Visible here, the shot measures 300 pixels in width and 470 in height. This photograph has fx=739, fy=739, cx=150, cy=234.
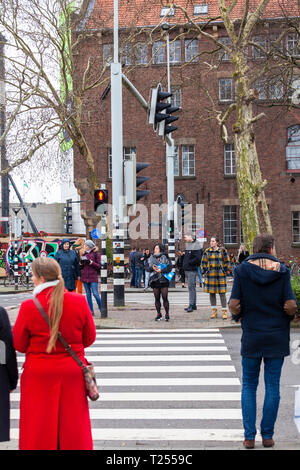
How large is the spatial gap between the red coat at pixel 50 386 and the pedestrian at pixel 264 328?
6.27ft

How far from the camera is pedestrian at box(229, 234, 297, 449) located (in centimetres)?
635

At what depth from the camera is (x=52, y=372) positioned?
15.9ft

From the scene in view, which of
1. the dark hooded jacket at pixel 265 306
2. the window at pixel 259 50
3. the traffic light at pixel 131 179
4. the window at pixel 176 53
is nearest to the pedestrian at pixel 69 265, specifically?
the traffic light at pixel 131 179

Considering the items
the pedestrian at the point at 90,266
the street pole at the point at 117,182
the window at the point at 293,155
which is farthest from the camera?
the window at the point at 293,155

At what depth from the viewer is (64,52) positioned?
1373 inches

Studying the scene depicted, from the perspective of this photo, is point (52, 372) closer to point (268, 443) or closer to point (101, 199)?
point (268, 443)

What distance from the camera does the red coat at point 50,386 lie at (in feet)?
15.7

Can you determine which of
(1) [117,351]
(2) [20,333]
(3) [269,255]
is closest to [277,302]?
(3) [269,255]

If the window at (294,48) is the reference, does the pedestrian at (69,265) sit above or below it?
below

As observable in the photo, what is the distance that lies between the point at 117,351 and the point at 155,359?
1.07 meters

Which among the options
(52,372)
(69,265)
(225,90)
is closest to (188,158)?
(225,90)

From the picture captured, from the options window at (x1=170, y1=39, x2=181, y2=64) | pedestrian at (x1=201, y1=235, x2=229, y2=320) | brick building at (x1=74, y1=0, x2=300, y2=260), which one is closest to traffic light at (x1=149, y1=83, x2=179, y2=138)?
pedestrian at (x1=201, y1=235, x2=229, y2=320)

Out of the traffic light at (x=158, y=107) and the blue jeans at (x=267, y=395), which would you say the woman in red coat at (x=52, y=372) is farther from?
the traffic light at (x=158, y=107)
